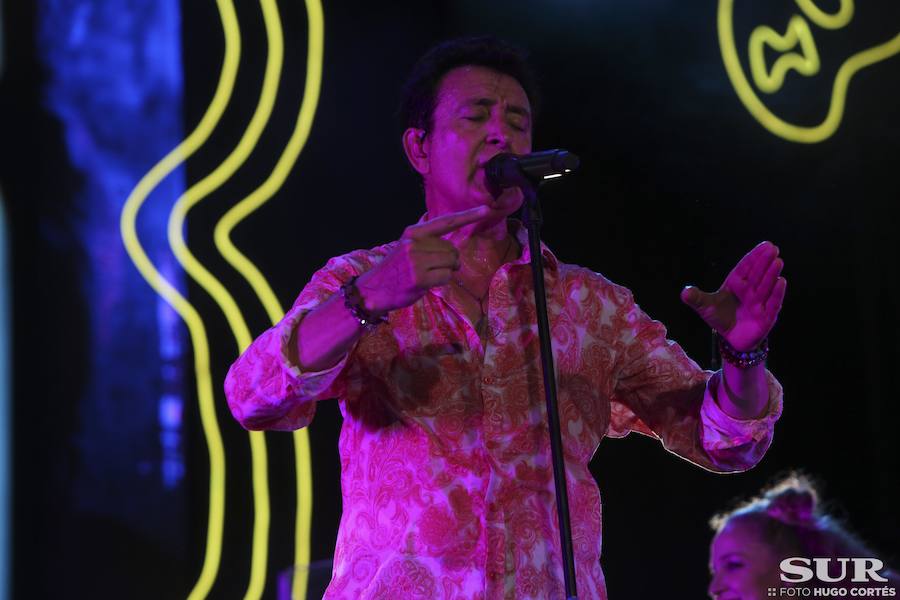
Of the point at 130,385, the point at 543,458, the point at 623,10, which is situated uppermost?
the point at 623,10

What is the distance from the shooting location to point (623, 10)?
11.4ft

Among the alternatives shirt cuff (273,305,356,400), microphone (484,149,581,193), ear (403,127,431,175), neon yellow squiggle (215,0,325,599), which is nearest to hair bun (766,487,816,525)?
neon yellow squiggle (215,0,325,599)

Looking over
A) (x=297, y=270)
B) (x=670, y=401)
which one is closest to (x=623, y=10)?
(x=297, y=270)

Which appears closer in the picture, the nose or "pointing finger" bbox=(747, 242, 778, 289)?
Answer: "pointing finger" bbox=(747, 242, 778, 289)

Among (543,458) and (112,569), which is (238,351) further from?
(543,458)

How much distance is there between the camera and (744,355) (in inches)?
68.0

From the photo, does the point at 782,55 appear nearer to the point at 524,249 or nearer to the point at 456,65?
the point at 456,65

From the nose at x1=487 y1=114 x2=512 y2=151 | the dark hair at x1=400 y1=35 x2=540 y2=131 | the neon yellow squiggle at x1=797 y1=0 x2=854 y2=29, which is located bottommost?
the nose at x1=487 y1=114 x2=512 y2=151

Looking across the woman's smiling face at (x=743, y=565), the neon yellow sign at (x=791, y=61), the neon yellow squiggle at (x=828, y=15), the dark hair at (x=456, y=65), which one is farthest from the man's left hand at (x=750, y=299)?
the neon yellow squiggle at (x=828, y=15)

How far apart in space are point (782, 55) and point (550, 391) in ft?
7.58

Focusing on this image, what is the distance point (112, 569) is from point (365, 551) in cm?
106

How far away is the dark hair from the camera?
2.06 metres

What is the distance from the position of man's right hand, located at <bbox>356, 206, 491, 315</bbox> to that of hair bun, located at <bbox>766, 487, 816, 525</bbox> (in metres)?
1.66

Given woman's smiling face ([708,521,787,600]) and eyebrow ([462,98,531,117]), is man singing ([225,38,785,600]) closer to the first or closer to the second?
eyebrow ([462,98,531,117])
